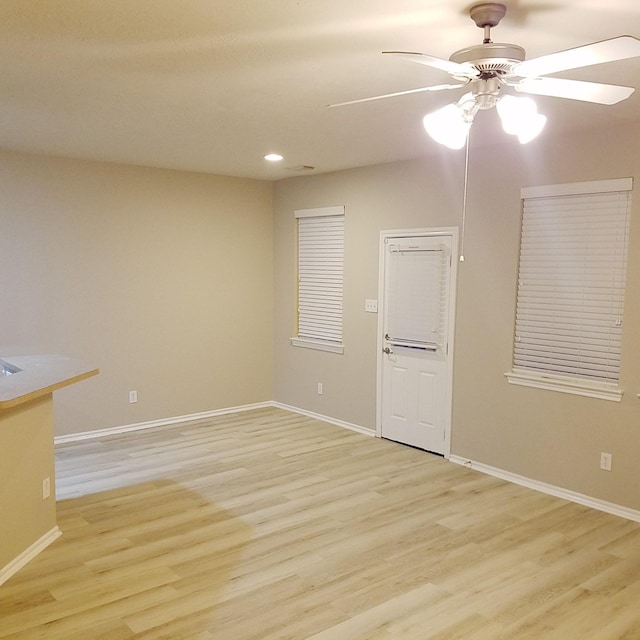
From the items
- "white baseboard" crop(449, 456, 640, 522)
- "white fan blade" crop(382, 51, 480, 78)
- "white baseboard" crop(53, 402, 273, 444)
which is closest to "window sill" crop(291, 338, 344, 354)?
"white baseboard" crop(53, 402, 273, 444)

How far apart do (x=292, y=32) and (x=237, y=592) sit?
8.55 feet

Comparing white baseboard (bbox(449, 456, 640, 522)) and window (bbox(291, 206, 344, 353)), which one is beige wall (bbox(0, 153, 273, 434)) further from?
white baseboard (bbox(449, 456, 640, 522))

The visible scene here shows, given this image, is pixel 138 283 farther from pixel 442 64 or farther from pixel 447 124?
pixel 442 64

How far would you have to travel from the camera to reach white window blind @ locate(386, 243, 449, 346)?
5.03 meters

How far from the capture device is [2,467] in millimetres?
2979

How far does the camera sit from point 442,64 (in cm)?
202

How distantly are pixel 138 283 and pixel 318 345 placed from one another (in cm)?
195

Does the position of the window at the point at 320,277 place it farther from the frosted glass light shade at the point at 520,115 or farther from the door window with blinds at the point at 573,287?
the frosted glass light shade at the point at 520,115

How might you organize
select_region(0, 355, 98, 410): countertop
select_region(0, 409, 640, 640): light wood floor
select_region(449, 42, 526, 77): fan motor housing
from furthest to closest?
select_region(0, 355, 98, 410): countertop → select_region(0, 409, 640, 640): light wood floor → select_region(449, 42, 526, 77): fan motor housing

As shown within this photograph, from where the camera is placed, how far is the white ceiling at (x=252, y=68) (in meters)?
2.18

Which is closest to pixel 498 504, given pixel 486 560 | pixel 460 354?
pixel 486 560

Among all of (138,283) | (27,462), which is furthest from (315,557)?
(138,283)

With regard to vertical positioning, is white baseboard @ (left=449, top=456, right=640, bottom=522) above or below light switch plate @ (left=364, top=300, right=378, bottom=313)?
below

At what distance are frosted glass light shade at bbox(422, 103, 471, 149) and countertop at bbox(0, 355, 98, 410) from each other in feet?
7.46
